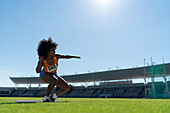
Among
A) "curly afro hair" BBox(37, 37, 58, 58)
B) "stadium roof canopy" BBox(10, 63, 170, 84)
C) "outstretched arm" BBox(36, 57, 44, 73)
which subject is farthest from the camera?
"stadium roof canopy" BBox(10, 63, 170, 84)

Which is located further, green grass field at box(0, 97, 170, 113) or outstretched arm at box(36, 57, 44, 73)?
outstretched arm at box(36, 57, 44, 73)

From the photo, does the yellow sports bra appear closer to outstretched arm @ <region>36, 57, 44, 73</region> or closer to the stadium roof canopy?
outstretched arm @ <region>36, 57, 44, 73</region>

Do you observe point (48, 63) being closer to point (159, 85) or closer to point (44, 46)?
point (44, 46)

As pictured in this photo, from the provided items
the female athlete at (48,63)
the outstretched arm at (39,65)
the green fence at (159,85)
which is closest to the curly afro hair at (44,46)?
the female athlete at (48,63)

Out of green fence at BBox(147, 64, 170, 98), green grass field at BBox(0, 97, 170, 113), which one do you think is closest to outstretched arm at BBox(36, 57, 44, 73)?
green grass field at BBox(0, 97, 170, 113)

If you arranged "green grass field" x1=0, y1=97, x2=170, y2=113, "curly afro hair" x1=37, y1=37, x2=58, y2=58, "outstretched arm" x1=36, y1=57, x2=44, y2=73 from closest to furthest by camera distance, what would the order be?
"green grass field" x1=0, y1=97, x2=170, y2=113 < "outstretched arm" x1=36, y1=57, x2=44, y2=73 < "curly afro hair" x1=37, y1=37, x2=58, y2=58

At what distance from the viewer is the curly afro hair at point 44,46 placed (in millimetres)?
4656

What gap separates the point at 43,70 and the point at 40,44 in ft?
2.49

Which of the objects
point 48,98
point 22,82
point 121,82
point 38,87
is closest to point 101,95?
point 121,82

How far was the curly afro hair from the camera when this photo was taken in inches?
183

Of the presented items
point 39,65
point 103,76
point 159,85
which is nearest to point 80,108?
point 39,65

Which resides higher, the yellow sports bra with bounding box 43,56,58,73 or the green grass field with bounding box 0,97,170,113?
the yellow sports bra with bounding box 43,56,58,73

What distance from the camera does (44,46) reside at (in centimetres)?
470

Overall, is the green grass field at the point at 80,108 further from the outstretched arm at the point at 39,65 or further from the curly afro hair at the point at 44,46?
the curly afro hair at the point at 44,46
